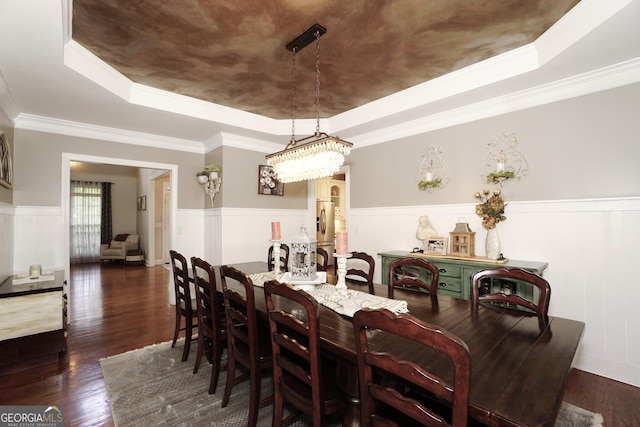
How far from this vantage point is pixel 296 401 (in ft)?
4.87

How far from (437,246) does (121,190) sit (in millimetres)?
9375

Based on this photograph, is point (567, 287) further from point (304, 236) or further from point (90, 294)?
point (90, 294)

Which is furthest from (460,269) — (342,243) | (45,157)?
(45,157)

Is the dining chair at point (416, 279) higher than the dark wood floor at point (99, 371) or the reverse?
higher

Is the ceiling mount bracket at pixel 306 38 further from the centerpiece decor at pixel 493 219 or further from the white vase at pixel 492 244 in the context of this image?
the white vase at pixel 492 244

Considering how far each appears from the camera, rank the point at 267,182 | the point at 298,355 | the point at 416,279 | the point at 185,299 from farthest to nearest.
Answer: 1. the point at 267,182
2. the point at 185,299
3. the point at 416,279
4. the point at 298,355

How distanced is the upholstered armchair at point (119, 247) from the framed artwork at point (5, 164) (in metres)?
5.46

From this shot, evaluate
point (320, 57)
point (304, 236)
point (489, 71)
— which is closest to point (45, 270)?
point (304, 236)

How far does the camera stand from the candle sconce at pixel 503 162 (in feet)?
9.78

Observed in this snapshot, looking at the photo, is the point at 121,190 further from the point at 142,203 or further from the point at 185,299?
the point at 185,299

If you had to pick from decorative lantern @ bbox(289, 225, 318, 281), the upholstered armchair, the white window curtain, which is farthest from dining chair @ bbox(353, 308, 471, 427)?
the white window curtain

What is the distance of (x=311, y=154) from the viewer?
2420mm

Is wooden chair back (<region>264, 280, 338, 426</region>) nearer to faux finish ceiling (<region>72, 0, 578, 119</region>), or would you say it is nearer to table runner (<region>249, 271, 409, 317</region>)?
table runner (<region>249, 271, 409, 317</region>)

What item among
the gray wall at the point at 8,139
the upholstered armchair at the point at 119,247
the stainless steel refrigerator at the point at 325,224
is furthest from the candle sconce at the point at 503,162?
the upholstered armchair at the point at 119,247
